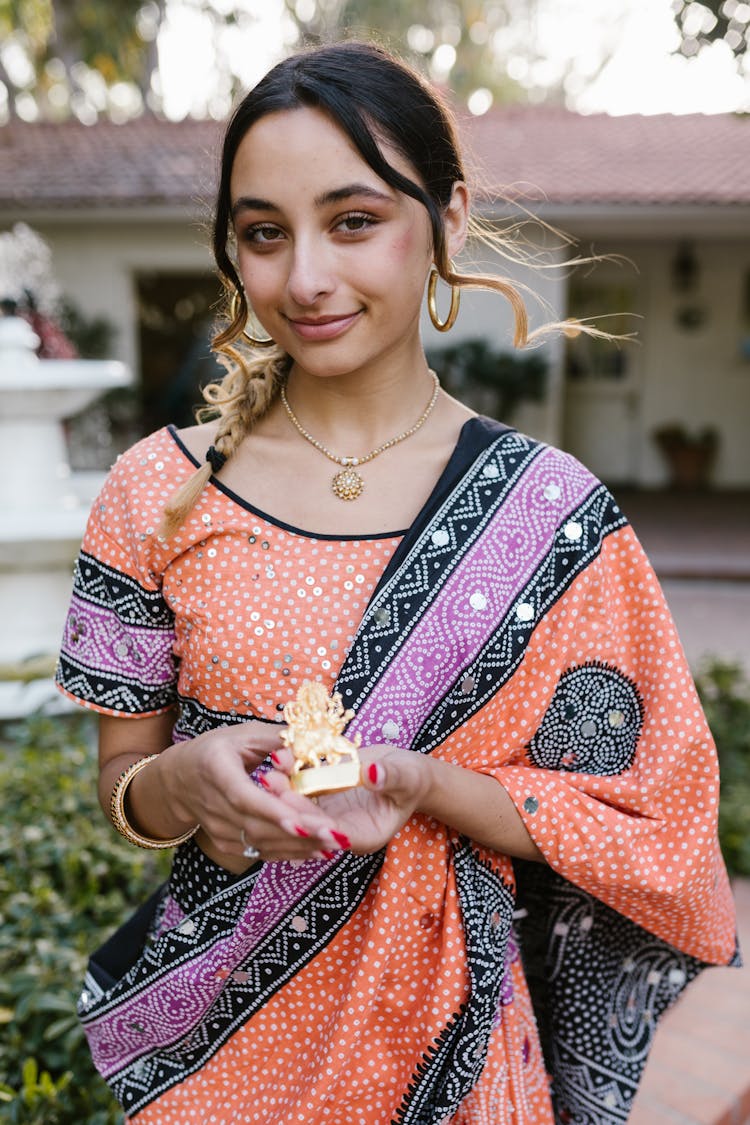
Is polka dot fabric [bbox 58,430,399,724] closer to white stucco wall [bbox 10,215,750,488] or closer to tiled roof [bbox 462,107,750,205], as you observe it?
tiled roof [bbox 462,107,750,205]

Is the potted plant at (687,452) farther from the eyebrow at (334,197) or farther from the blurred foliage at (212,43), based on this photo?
the eyebrow at (334,197)

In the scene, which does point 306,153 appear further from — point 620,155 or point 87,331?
point 620,155

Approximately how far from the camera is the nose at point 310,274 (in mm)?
1205

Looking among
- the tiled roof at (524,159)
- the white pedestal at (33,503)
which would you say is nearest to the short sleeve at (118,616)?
the white pedestal at (33,503)

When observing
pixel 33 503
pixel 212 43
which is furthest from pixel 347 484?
pixel 212 43

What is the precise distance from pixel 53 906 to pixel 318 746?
1.89 meters

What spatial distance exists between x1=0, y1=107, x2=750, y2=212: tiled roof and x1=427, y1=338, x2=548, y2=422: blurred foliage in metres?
1.78

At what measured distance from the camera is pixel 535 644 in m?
1.31

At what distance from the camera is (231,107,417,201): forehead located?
1202mm

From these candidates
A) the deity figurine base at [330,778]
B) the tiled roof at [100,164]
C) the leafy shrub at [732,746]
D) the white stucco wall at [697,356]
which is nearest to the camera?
the deity figurine base at [330,778]

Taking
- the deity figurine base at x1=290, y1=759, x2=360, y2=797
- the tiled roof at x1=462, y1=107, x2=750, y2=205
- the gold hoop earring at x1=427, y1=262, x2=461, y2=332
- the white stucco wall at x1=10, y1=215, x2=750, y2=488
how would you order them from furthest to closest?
1. the white stucco wall at x1=10, y1=215, x2=750, y2=488
2. the tiled roof at x1=462, y1=107, x2=750, y2=205
3. the gold hoop earring at x1=427, y1=262, x2=461, y2=332
4. the deity figurine base at x1=290, y1=759, x2=360, y2=797

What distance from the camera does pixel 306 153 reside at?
1.20 meters

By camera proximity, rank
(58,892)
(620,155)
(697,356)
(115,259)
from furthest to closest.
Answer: (697,356)
(620,155)
(115,259)
(58,892)

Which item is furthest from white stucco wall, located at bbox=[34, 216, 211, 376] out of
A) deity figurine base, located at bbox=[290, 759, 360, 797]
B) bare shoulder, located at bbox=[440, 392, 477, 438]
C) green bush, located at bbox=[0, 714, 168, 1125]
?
deity figurine base, located at bbox=[290, 759, 360, 797]
